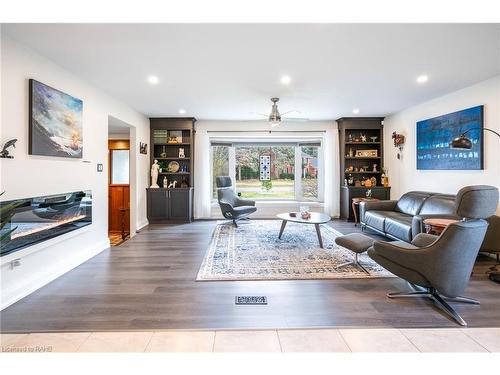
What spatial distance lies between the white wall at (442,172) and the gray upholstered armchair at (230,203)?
336 centimetres

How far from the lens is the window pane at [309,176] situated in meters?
7.26

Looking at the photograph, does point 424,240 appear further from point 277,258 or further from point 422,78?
point 422,78

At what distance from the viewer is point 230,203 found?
20.6 feet

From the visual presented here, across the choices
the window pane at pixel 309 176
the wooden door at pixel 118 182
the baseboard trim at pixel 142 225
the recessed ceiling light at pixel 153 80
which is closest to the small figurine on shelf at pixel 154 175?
the wooden door at pixel 118 182

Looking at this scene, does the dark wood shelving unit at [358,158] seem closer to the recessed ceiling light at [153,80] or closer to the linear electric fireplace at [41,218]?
the recessed ceiling light at [153,80]

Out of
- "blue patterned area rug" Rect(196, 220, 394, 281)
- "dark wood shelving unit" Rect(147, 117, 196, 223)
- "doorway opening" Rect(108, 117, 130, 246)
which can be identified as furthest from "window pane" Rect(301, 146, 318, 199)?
"doorway opening" Rect(108, 117, 130, 246)

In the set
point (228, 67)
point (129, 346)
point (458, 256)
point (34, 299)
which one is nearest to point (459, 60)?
point (458, 256)

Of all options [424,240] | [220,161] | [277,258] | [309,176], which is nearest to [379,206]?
[309,176]

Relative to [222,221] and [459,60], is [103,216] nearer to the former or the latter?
[222,221]

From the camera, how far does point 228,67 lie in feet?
10.7

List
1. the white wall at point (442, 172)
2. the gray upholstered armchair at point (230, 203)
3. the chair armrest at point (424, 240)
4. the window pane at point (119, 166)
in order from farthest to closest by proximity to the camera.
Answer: the window pane at point (119, 166), the gray upholstered armchair at point (230, 203), the white wall at point (442, 172), the chair armrest at point (424, 240)

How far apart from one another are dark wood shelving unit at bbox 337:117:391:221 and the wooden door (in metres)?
5.11

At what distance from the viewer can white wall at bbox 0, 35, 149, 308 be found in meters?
2.50

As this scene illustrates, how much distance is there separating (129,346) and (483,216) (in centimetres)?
286
